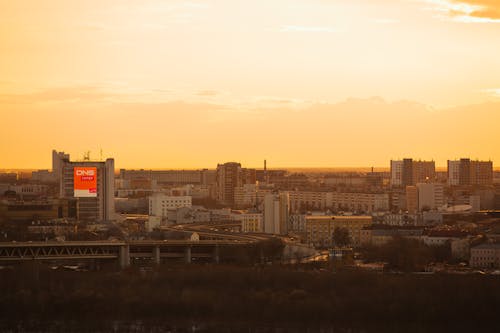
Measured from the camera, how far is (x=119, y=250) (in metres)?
26.3

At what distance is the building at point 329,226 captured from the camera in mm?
31719

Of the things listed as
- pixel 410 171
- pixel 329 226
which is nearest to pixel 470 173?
pixel 410 171

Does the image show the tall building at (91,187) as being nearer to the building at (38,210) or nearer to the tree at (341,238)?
the building at (38,210)

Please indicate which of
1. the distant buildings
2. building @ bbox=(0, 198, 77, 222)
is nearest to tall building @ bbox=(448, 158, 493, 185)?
the distant buildings

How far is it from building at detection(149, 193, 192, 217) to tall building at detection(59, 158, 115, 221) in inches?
143

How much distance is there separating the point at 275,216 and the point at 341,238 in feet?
15.0

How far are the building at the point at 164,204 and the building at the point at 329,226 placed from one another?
986 centimetres

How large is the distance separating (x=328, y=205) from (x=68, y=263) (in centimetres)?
2066

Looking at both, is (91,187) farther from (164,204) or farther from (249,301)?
(249,301)

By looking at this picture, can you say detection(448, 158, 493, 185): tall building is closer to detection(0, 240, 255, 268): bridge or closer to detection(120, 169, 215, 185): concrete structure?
detection(120, 169, 215, 185): concrete structure

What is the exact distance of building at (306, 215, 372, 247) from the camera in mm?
31719

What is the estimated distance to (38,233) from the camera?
30.7m

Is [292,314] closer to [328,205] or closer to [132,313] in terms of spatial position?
[132,313]

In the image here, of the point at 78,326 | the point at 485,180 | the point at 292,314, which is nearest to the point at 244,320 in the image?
the point at 292,314
